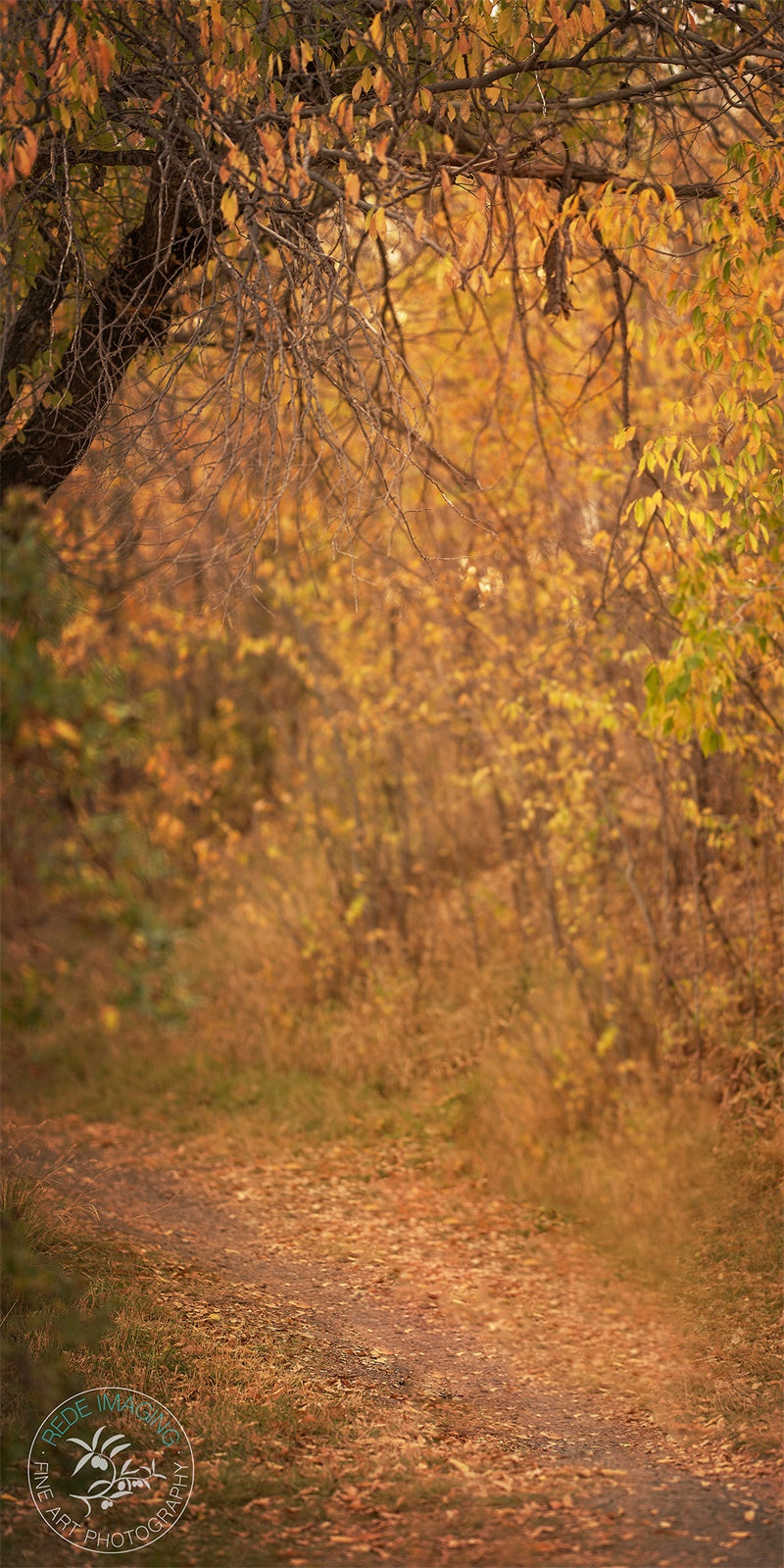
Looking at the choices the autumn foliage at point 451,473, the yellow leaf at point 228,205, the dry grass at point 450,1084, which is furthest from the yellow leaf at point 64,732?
the yellow leaf at point 228,205

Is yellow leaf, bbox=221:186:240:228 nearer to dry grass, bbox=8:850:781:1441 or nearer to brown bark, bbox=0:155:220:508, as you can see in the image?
brown bark, bbox=0:155:220:508

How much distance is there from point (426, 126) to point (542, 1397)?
5.26 meters

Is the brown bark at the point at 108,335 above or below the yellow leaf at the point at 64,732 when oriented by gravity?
above

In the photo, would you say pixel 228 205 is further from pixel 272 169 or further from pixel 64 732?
pixel 64 732

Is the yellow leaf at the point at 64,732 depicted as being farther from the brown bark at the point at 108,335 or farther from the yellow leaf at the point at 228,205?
the yellow leaf at the point at 228,205

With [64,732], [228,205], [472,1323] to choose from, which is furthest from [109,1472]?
[228,205]

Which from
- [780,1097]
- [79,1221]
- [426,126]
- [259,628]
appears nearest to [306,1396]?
[79,1221]

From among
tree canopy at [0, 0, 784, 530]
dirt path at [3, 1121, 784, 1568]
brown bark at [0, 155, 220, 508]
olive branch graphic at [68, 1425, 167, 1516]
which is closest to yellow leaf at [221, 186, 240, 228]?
tree canopy at [0, 0, 784, 530]

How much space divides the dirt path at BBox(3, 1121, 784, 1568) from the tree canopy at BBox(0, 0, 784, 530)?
3.45 m

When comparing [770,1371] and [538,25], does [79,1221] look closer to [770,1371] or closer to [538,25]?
[770,1371]

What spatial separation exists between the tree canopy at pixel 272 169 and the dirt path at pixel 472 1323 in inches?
136

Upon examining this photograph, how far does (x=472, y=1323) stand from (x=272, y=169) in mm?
4794

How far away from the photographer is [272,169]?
4008 millimetres

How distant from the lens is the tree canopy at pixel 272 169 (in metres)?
4.31
